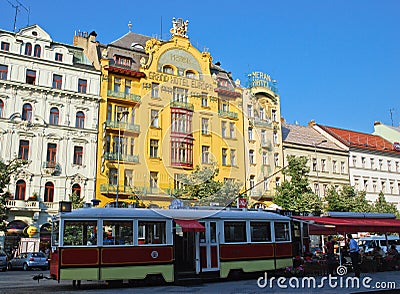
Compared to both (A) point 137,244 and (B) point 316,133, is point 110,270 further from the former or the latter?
(B) point 316,133

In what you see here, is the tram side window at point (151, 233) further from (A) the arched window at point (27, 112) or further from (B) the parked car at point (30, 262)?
(A) the arched window at point (27, 112)

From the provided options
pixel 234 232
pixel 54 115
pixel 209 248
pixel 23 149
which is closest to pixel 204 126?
pixel 209 248

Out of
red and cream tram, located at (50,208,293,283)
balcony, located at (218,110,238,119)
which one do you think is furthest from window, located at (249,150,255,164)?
red and cream tram, located at (50,208,293,283)

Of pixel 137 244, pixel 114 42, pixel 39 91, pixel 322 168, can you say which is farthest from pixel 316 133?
pixel 137 244

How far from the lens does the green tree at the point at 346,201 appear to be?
4281 centimetres

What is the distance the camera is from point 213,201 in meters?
5.45

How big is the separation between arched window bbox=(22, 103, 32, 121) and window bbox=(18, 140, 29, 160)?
6.23 feet

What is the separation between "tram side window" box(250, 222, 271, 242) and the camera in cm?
1678

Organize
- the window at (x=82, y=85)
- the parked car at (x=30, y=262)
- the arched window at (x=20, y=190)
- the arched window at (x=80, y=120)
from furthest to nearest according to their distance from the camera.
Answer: the window at (x=82, y=85) < the arched window at (x=80, y=120) < the arched window at (x=20, y=190) < the parked car at (x=30, y=262)

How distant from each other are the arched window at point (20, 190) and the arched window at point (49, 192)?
1608 millimetres

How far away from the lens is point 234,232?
1625 cm

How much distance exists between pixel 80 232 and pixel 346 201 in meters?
34.6

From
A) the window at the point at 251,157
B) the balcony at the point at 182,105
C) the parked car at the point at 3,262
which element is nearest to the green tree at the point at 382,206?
the parked car at the point at 3,262

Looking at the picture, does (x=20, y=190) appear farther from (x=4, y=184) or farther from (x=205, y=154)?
(x=205, y=154)
